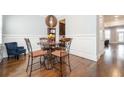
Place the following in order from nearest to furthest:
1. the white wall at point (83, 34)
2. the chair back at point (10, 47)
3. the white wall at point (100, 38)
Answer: the chair back at point (10, 47), the white wall at point (83, 34), the white wall at point (100, 38)

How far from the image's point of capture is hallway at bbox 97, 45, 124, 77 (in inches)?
70.3

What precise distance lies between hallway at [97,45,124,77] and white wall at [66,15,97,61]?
8.0 inches

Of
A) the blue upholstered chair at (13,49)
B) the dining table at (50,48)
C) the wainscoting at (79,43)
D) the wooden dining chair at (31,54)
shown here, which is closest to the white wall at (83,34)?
the wainscoting at (79,43)

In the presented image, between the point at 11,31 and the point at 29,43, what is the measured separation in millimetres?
306

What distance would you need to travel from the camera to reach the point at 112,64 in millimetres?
1922

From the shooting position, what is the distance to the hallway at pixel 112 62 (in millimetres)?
1785

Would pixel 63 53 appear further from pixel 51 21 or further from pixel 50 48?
pixel 51 21

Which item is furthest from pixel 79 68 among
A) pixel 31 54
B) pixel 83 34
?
pixel 31 54

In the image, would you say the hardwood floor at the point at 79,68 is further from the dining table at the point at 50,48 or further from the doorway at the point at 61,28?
the doorway at the point at 61,28
